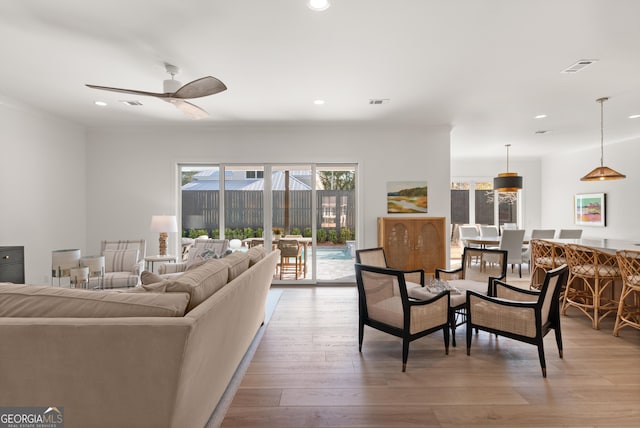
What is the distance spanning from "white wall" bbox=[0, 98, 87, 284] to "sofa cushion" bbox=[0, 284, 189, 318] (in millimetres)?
3785

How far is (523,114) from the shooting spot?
15.6ft

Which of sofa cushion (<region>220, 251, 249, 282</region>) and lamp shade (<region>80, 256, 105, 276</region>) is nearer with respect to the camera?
sofa cushion (<region>220, 251, 249, 282</region>)

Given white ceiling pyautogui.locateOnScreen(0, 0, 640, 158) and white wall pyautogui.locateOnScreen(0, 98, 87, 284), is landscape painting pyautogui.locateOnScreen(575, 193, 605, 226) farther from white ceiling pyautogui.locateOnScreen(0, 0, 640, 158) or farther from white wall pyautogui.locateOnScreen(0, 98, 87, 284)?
white wall pyautogui.locateOnScreen(0, 98, 87, 284)

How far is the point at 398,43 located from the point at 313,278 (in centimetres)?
400

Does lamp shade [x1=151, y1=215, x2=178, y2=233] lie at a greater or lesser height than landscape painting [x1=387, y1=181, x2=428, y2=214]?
lesser

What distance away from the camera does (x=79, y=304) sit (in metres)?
1.43

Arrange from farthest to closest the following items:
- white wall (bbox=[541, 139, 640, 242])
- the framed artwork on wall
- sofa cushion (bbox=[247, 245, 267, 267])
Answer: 1. the framed artwork on wall
2. white wall (bbox=[541, 139, 640, 242])
3. sofa cushion (bbox=[247, 245, 267, 267])

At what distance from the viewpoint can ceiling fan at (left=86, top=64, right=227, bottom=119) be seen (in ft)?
8.80

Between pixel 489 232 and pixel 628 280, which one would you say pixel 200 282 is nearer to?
pixel 628 280

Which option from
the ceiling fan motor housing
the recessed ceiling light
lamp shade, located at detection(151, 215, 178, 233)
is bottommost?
lamp shade, located at detection(151, 215, 178, 233)

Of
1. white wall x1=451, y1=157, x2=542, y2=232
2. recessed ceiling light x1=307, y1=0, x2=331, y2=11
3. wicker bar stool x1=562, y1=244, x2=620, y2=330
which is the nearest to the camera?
recessed ceiling light x1=307, y1=0, x2=331, y2=11

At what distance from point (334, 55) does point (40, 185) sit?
15.5 ft

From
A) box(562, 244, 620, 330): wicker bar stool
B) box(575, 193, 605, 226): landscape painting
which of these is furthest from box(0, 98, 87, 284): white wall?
box(575, 193, 605, 226): landscape painting

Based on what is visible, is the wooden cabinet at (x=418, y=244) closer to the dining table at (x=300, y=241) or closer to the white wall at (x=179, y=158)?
the white wall at (x=179, y=158)
